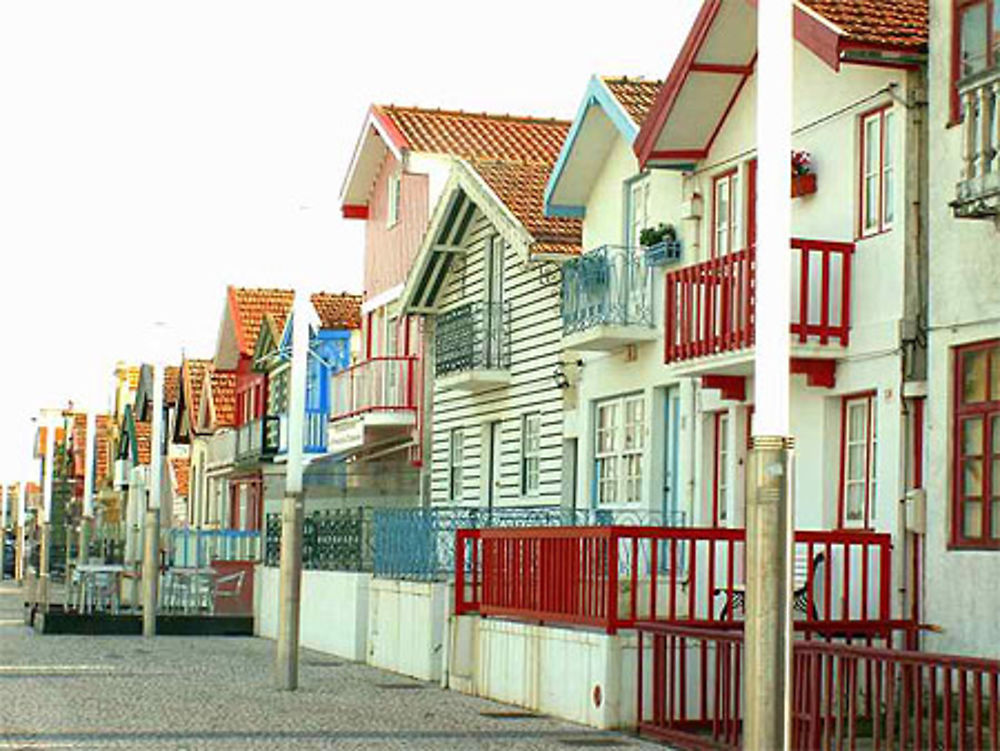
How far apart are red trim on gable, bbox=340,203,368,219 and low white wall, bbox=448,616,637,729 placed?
775 inches

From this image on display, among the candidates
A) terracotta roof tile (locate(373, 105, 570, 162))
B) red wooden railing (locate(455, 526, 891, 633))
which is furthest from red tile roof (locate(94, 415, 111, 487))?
red wooden railing (locate(455, 526, 891, 633))

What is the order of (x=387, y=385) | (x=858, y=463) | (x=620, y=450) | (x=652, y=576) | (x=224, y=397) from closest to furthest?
(x=652, y=576), (x=858, y=463), (x=620, y=450), (x=387, y=385), (x=224, y=397)

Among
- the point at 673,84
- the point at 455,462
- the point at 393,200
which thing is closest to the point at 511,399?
the point at 455,462

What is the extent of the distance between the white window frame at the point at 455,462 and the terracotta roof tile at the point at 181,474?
39.0 m

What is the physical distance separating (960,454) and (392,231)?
22.7 m

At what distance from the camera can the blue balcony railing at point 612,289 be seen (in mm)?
25922

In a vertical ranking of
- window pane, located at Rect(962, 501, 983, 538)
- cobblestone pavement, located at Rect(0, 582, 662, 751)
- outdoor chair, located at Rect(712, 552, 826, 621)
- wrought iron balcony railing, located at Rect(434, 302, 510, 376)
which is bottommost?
cobblestone pavement, located at Rect(0, 582, 662, 751)

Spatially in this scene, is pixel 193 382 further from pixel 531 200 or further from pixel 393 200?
pixel 531 200

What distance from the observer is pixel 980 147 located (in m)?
17.3

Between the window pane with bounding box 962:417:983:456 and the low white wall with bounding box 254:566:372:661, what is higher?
the window pane with bounding box 962:417:983:456

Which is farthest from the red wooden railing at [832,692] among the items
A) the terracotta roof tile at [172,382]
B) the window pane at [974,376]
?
the terracotta roof tile at [172,382]

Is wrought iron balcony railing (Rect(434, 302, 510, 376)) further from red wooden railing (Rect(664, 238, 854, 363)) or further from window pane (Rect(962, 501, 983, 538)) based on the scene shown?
window pane (Rect(962, 501, 983, 538))

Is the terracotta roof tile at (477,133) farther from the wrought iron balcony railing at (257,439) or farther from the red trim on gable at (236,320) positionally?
the red trim on gable at (236,320)

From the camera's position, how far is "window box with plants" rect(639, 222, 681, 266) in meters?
25.0
